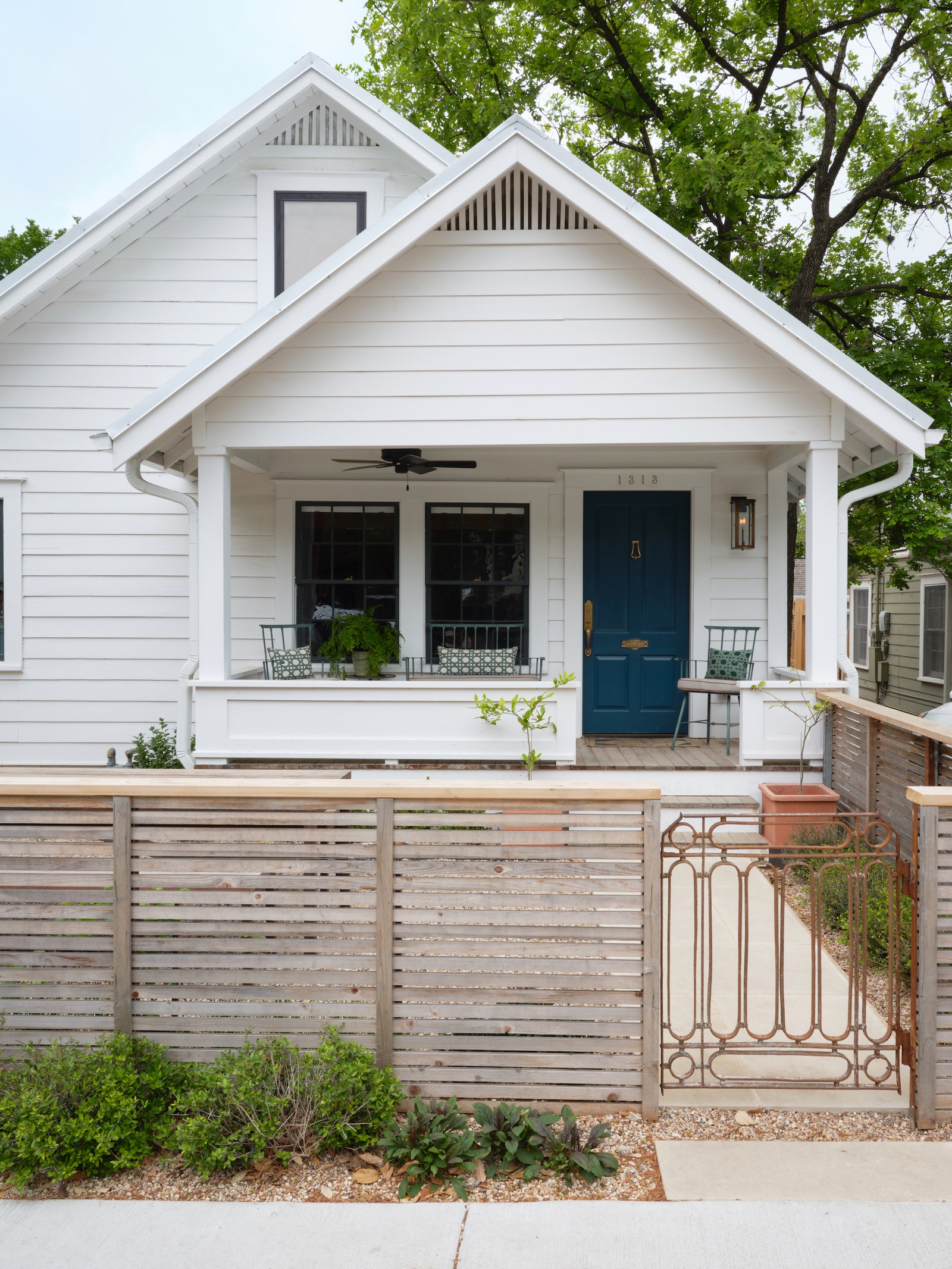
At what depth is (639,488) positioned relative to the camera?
8773 millimetres

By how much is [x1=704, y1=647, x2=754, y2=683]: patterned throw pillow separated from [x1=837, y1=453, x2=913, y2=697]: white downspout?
35.4 inches

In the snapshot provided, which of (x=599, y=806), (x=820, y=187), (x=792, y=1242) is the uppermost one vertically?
(x=820, y=187)

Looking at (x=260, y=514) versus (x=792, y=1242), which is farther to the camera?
(x=260, y=514)

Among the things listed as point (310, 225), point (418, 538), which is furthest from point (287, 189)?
point (418, 538)

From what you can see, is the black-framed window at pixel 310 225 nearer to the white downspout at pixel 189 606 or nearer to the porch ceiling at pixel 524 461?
the porch ceiling at pixel 524 461

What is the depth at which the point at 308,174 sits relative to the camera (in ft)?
28.3

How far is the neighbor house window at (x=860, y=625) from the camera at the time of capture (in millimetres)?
19031

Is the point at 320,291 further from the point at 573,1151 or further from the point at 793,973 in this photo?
the point at 573,1151

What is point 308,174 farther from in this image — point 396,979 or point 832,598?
point 396,979

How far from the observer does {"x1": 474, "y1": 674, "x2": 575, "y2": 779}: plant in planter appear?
22.2ft

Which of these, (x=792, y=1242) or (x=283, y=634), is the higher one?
(x=283, y=634)

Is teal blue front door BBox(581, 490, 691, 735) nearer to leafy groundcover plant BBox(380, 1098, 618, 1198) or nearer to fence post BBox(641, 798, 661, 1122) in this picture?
fence post BBox(641, 798, 661, 1122)

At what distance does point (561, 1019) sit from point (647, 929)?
16.9 inches

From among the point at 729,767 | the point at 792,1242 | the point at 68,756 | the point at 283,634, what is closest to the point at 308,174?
the point at 283,634
